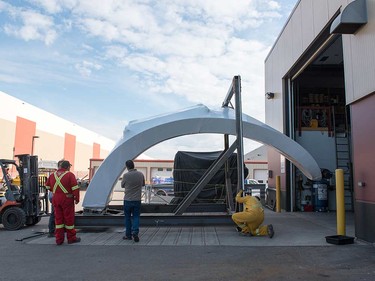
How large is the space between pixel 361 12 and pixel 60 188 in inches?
299

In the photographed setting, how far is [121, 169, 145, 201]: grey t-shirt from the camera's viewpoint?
895cm

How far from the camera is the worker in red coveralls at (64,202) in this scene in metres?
8.49

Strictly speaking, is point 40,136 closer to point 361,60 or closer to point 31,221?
point 31,221

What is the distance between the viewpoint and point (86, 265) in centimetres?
661

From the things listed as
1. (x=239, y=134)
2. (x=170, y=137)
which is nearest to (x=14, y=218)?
(x=170, y=137)

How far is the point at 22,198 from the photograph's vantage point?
1139cm

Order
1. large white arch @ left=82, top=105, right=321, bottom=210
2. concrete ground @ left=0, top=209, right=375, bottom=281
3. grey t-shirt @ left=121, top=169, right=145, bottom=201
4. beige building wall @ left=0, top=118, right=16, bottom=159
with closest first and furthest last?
concrete ground @ left=0, top=209, right=375, bottom=281
grey t-shirt @ left=121, top=169, right=145, bottom=201
large white arch @ left=82, top=105, right=321, bottom=210
beige building wall @ left=0, top=118, right=16, bottom=159

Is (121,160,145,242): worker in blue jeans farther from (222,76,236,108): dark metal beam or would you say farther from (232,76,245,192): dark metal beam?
(222,76,236,108): dark metal beam

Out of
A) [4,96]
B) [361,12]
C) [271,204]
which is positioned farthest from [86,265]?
[4,96]

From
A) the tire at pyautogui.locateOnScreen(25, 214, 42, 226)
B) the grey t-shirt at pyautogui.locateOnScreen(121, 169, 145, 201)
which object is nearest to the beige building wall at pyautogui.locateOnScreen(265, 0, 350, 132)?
the grey t-shirt at pyautogui.locateOnScreen(121, 169, 145, 201)

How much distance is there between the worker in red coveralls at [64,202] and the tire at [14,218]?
3.11m

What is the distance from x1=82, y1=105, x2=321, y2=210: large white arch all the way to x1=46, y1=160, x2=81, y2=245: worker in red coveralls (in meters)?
1.66

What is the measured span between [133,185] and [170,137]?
214cm

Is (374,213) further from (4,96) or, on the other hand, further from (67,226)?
(4,96)
